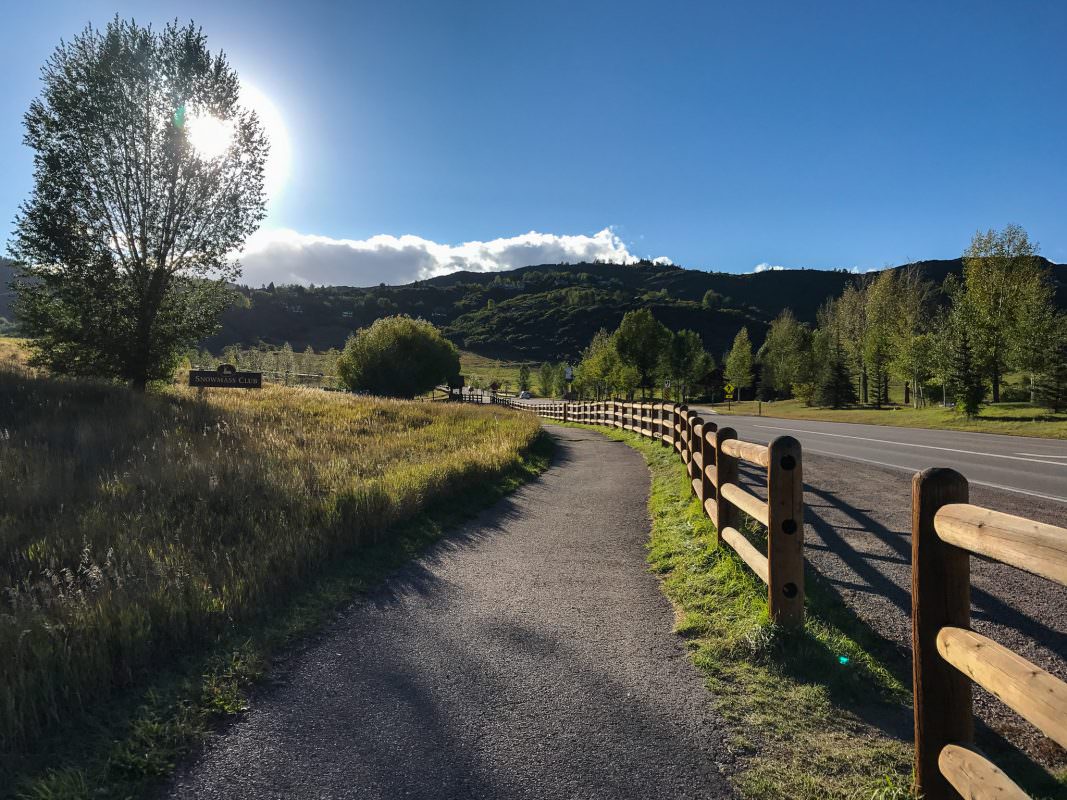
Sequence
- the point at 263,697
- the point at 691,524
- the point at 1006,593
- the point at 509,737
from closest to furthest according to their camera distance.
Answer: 1. the point at 509,737
2. the point at 263,697
3. the point at 1006,593
4. the point at 691,524

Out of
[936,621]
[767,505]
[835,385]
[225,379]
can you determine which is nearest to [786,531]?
[767,505]

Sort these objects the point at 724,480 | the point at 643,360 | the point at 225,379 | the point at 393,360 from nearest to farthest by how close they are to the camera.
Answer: the point at 724,480, the point at 225,379, the point at 393,360, the point at 643,360

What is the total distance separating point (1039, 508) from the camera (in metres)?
7.34

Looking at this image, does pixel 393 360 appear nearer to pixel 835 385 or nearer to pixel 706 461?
pixel 835 385

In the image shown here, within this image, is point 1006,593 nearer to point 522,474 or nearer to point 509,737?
point 509,737

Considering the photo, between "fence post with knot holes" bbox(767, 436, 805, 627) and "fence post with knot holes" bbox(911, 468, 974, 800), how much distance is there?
4.87ft

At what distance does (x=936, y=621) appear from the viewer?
233 centimetres

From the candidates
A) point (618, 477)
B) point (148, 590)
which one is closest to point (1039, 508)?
point (618, 477)

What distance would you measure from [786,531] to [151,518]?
6.16 metres

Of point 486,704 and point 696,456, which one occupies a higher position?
point 696,456

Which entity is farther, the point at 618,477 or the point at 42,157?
the point at 42,157

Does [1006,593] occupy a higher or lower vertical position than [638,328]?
lower

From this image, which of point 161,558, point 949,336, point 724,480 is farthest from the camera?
point 949,336

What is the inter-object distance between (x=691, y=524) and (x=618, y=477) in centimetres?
505
